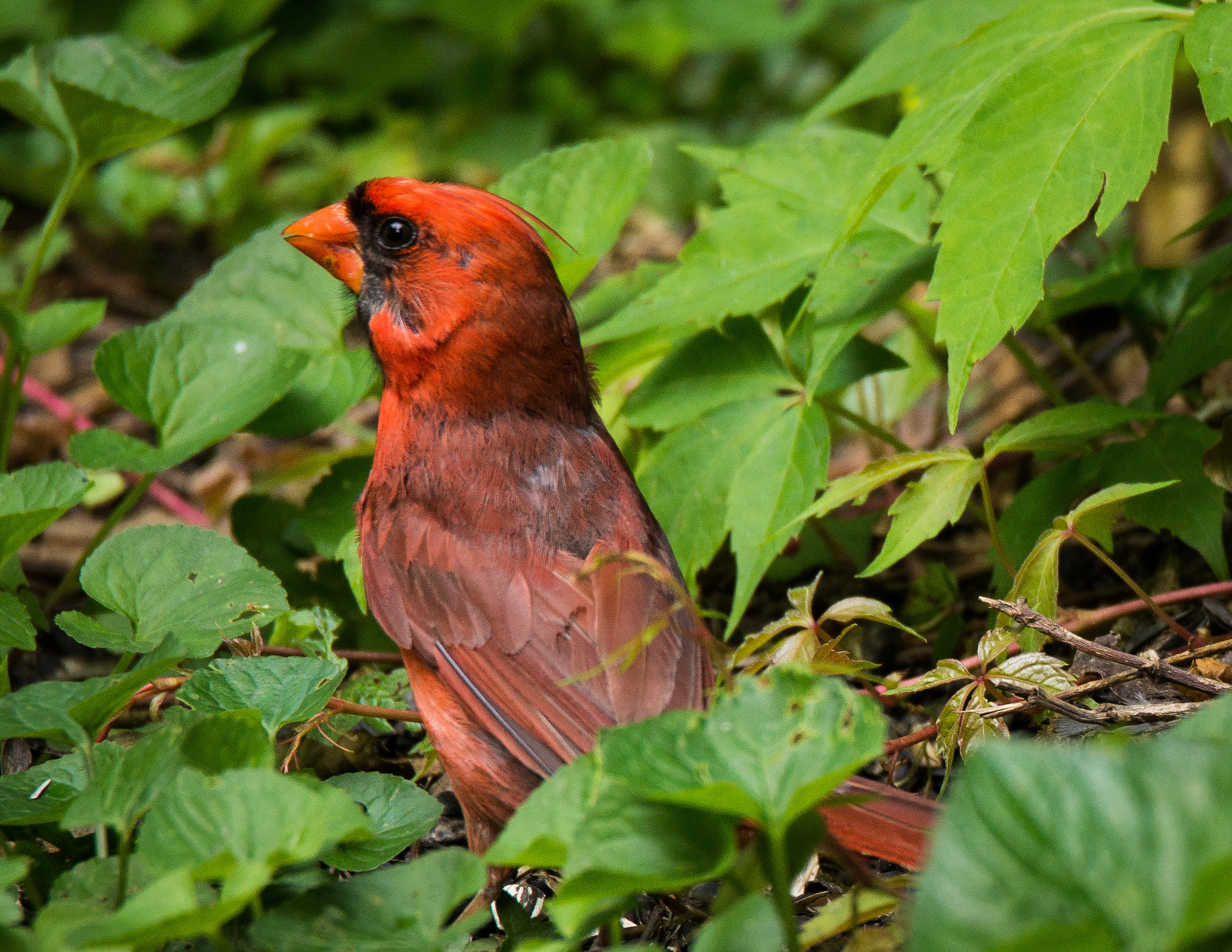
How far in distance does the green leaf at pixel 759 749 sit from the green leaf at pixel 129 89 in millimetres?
2177

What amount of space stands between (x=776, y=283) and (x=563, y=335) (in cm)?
50

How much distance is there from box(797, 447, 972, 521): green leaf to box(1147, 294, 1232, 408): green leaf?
572 millimetres

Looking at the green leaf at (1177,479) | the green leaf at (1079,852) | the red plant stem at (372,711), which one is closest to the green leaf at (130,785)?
the red plant stem at (372,711)

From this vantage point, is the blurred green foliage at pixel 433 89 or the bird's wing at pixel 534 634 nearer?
the bird's wing at pixel 534 634

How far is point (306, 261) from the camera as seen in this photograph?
10.9ft

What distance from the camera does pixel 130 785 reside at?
1832 millimetres

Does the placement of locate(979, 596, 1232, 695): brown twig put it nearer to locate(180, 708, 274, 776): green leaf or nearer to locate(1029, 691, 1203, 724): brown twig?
locate(1029, 691, 1203, 724): brown twig

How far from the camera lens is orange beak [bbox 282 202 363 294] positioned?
299cm

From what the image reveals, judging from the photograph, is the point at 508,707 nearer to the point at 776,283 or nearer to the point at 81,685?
the point at 81,685

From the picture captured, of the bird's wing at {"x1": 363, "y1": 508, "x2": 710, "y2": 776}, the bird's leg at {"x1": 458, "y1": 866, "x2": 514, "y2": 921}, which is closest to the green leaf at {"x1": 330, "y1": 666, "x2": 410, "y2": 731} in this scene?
the bird's wing at {"x1": 363, "y1": 508, "x2": 710, "y2": 776}

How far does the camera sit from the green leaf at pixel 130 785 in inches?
70.4

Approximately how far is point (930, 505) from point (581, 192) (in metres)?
1.30

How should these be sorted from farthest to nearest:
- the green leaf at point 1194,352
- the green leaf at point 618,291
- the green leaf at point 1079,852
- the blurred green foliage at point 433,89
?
the blurred green foliage at point 433,89 < the green leaf at point 618,291 < the green leaf at point 1194,352 < the green leaf at point 1079,852

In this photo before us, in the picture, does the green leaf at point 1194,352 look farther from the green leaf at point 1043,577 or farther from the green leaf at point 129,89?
the green leaf at point 129,89
